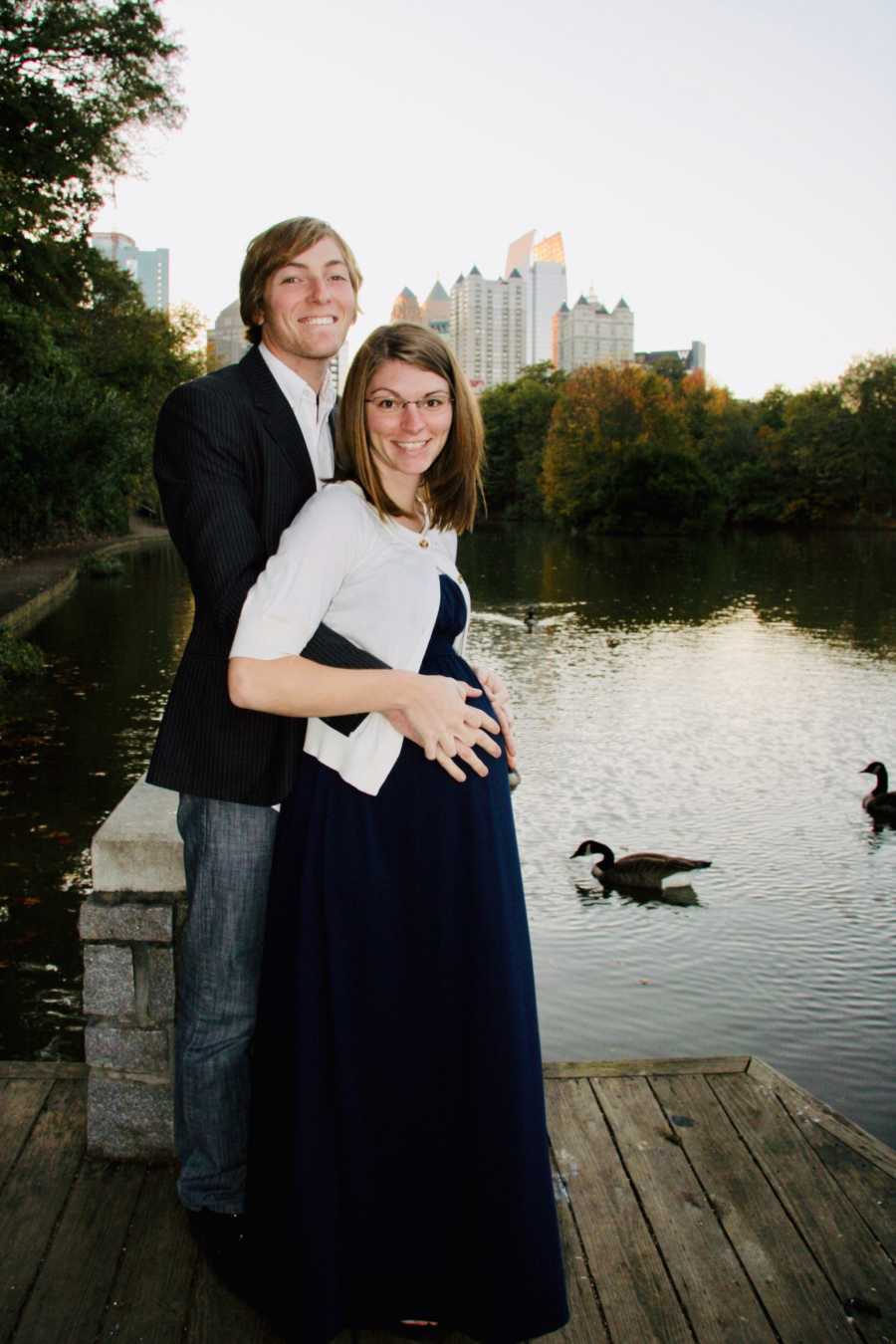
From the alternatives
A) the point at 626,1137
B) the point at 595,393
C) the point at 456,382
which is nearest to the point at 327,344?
the point at 456,382

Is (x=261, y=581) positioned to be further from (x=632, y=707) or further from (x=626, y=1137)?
(x=632, y=707)

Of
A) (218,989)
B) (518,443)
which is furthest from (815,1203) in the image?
(518,443)

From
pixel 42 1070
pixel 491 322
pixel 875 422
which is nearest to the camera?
pixel 42 1070

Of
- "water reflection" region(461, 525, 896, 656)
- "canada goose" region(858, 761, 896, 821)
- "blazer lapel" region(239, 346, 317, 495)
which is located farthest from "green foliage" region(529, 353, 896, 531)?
"blazer lapel" region(239, 346, 317, 495)

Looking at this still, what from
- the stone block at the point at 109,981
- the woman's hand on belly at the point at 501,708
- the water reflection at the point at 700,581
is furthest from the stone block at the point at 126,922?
the water reflection at the point at 700,581

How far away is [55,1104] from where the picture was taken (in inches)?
107

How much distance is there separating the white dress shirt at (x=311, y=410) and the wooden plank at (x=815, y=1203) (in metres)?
1.70

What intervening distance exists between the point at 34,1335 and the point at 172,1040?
1.99 ft

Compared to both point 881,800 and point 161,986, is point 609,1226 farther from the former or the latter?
→ point 881,800

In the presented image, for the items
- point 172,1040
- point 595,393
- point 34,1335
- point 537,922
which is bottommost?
point 537,922

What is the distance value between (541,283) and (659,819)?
151 metres

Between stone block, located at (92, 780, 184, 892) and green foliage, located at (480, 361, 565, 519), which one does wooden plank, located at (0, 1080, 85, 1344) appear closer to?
stone block, located at (92, 780, 184, 892)

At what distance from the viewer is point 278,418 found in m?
2.14

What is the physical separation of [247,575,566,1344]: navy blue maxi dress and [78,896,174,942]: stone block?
18.5 inches
